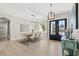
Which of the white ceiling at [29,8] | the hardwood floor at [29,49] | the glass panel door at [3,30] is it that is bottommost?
A: the hardwood floor at [29,49]

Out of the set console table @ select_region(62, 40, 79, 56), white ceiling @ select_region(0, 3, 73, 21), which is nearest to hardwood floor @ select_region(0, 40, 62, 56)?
console table @ select_region(62, 40, 79, 56)

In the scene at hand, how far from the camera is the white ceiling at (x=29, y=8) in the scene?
7.45 feet

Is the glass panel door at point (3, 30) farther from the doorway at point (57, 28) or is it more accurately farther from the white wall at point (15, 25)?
the doorway at point (57, 28)

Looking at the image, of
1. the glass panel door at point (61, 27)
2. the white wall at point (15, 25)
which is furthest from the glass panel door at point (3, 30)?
the glass panel door at point (61, 27)

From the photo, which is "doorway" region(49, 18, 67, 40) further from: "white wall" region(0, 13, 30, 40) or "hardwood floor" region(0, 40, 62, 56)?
"white wall" region(0, 13, 30, 40)

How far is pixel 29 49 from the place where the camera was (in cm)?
231

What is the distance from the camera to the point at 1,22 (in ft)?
7.56

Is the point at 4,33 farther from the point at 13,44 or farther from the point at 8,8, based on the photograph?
the point at 8,8

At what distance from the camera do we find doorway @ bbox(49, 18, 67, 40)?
7.69 feet

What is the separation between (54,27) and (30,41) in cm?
55

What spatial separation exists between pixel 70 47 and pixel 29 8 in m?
1.05

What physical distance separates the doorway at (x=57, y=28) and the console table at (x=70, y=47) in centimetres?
17

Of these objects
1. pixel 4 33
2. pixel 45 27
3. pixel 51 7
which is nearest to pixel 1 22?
pixel 4 33

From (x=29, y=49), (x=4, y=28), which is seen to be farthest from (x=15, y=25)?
(x=29, y=49)
